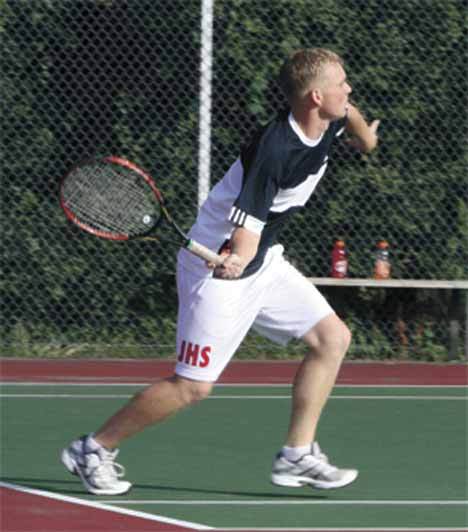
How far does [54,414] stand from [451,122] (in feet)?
12.1

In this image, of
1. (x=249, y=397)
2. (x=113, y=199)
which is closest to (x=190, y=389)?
(x=113, y=199)

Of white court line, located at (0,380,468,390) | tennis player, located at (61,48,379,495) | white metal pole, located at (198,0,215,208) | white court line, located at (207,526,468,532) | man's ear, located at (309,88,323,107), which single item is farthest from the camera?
white metal pole, located at (198,0,215,208)

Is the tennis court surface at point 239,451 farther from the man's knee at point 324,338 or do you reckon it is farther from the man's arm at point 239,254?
the man's arm at point 239,254

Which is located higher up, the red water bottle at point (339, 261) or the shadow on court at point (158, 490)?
the red water bottle at point (339, 261)

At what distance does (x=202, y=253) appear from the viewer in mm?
5586

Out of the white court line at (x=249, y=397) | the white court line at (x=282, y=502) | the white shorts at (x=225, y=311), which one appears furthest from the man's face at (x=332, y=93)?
the white court line at (x=249, y=397)

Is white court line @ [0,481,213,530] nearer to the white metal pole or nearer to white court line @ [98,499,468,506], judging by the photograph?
white court line @ [98,499,468,506]

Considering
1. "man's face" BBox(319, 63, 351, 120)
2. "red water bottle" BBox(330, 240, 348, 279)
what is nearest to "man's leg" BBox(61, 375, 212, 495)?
"man's face" BBox(319, 63, 351, 120)

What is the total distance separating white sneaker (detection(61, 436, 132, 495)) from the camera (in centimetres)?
597

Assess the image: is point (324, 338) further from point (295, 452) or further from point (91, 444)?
point (91, 444)

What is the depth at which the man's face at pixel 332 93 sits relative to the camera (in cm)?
585

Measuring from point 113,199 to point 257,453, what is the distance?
4.68ft

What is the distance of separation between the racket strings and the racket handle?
2.18ft

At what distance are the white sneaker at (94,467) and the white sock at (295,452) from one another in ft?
2.03
